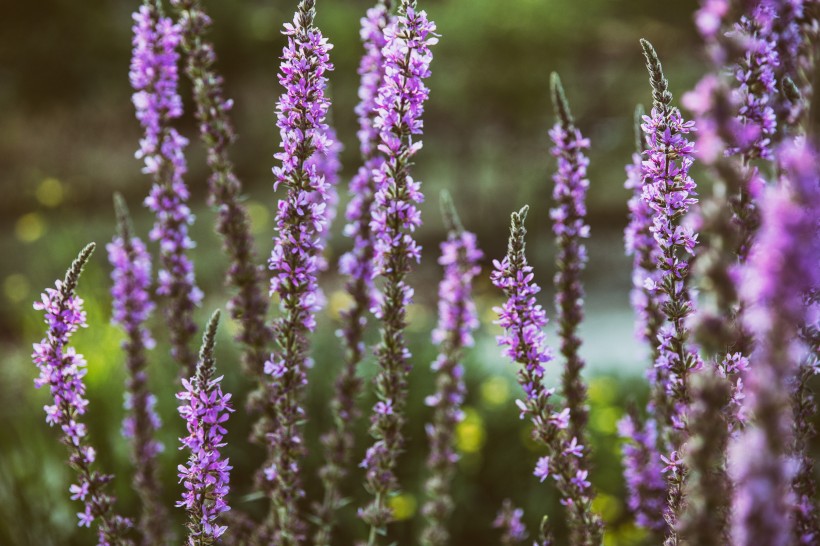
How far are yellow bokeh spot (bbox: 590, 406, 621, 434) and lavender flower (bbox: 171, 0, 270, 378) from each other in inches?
101

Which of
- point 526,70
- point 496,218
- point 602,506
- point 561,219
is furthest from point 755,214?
point 496,218

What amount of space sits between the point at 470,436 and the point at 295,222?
2.46 metres

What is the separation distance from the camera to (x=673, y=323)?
1767 mm

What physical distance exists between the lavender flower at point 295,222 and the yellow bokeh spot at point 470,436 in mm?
1918

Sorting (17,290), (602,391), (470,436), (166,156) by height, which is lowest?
(470,436)

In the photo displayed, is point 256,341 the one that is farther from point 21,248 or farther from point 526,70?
point 21,248

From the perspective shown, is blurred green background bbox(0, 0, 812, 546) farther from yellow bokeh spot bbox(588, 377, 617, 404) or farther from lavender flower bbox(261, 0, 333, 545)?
lavender flower bbox(261, 0, 333, 545)

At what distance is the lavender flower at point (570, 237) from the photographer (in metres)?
2.26

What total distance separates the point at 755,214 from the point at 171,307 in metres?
1.95

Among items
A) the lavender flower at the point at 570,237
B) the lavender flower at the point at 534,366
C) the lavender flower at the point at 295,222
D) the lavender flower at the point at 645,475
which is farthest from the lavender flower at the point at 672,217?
the lavender flower at the point at 295,222

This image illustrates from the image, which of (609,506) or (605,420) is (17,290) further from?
(609,506)

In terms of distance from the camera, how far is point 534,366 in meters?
1.76

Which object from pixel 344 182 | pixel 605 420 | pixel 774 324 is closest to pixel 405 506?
pixel 605 420

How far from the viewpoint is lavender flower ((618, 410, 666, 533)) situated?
2375 mm
